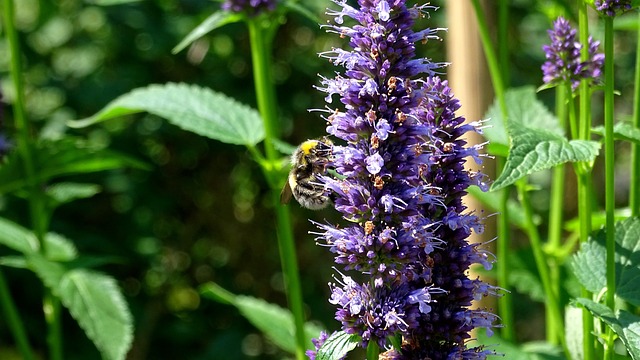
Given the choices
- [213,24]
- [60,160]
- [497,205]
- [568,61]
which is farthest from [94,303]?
[568,61]

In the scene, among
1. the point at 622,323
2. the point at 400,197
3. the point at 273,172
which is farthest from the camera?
the point at 273,172

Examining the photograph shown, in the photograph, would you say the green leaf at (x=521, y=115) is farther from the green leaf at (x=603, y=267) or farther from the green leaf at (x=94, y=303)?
the green leaf at (x=94, y=303)

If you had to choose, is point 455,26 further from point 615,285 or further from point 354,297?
point 354,297

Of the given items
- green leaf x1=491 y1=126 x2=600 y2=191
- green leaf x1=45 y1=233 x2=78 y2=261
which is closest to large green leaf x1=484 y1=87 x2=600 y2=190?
green leaf x1=491 y1=126 x2=600 y2=191

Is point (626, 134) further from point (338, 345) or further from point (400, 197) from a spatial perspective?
point (338, 345)

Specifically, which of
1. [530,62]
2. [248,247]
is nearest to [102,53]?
[248,247]

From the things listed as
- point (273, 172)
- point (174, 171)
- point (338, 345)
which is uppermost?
point (273, 172)

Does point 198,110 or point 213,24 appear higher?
point 213,24
